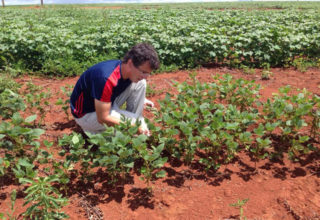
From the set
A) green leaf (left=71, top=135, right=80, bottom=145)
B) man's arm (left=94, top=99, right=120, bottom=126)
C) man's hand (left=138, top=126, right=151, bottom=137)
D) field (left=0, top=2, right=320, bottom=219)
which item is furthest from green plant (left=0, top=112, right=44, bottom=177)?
man's hand (left=138, top=126, right=151, bottom=137)

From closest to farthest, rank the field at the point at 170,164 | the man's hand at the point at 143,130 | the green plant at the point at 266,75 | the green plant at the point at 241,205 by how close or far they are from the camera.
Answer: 1. the green plant at the point at 241,205
2. the field at the point at 170,164
3. the man's hand at the point at 143,130
4. the green plant at the point at 266,75

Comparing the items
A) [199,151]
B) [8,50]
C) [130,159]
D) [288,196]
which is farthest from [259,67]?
[8,50]

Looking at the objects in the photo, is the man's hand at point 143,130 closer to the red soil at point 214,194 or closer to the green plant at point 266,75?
the red soil at point 214,194

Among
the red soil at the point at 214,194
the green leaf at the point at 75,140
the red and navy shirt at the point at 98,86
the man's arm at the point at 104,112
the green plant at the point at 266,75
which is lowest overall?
the red soil at the point at 214,194

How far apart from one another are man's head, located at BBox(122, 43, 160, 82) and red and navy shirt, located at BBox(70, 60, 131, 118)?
174 millimetres

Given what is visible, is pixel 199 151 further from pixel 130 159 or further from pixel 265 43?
pixel 265 43

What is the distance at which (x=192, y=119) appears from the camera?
8.18 feet

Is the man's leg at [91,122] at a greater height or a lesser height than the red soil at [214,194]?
greater

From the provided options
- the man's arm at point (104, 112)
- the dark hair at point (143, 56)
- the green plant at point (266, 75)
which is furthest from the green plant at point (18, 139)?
the green plant at point (266, 75)

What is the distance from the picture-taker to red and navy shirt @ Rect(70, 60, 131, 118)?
2.32 meters

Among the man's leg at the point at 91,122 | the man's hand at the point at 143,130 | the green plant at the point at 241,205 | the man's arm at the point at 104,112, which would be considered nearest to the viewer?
the green plant at the point at 241,205

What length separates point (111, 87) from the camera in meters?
2.34

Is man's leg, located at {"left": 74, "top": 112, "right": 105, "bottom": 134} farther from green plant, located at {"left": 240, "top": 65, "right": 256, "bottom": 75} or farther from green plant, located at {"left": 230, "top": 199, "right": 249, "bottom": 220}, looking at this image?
green plant, located at {"left": 240, "top": 65, "right": 256, "bottom": 75}

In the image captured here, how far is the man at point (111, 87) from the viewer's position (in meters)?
2.28
